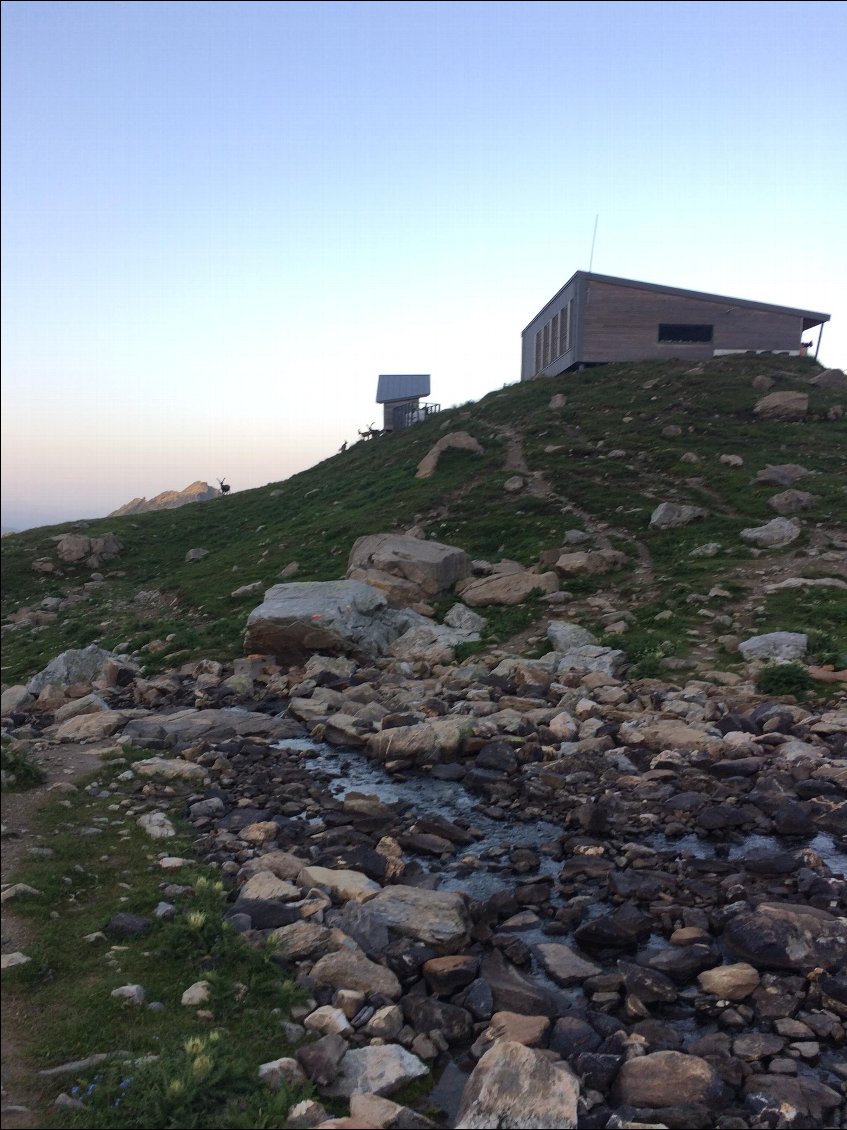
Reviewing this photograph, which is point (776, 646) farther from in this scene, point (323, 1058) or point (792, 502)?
point (323, 1058)

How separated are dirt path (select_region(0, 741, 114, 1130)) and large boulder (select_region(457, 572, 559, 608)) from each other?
13.4 m

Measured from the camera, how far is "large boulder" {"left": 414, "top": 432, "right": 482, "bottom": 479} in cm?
4094

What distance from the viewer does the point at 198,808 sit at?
12.8 metres

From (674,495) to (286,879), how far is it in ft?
88.7

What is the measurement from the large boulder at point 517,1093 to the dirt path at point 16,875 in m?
3.45

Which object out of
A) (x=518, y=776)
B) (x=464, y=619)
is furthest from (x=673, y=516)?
(x=518, y=776)

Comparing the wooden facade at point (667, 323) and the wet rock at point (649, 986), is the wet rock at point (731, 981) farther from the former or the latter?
the wooden facade at point (667, 323)

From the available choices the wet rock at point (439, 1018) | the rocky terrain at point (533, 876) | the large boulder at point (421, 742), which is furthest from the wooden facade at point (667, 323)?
the wet rock at point (439, 1018)

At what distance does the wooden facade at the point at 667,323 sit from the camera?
2117 inches

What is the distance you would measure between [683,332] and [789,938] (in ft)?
172

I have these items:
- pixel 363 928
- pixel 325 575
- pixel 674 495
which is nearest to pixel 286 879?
pixel 363 928

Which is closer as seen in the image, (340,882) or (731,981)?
(731,981)

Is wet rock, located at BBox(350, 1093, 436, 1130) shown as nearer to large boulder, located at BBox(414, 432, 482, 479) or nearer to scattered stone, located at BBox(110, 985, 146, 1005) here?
scattered stone, located at BBox(110, 985, 146, 1005)

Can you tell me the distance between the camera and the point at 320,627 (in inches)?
887
